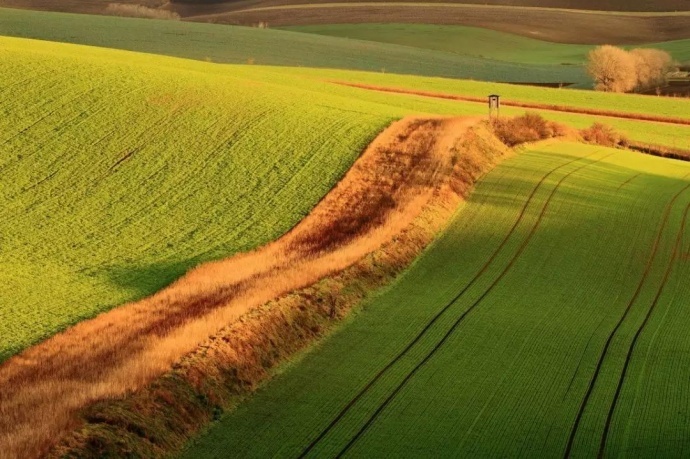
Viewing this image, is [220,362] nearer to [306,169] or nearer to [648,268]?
[648,268]

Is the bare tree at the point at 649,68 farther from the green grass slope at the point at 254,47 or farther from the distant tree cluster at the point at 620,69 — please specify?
the green grass slope at the point at 254,47

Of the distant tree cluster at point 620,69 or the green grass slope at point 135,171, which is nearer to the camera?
the green grass slope at point 135,171

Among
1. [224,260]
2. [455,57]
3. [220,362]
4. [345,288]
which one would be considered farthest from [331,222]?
[455,57]

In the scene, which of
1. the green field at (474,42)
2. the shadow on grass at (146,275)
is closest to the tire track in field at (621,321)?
the shadow on grass at (146,275)

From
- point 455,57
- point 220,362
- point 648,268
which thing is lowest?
point 455,57

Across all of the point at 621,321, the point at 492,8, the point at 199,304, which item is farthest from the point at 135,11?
the point at 621,321

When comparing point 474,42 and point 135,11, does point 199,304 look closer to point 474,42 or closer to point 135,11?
point 474,42

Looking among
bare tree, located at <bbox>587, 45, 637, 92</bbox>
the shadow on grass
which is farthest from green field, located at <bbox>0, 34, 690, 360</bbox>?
bare tree, located at <bbox>587, 45, 637, 92</bbox>
